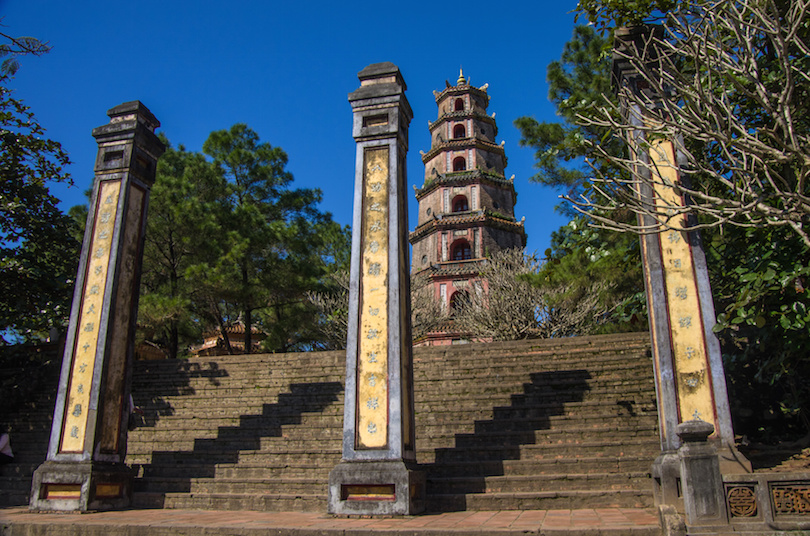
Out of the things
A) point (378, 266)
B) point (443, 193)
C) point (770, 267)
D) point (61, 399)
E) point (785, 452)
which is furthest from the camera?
point (443, 193)

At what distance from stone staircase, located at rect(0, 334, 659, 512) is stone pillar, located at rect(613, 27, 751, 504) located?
0.71 meters

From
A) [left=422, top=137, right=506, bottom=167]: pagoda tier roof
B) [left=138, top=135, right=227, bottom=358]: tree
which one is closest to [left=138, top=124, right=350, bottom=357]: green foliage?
[left=138, top=135, right=227, bottom=358]: tree

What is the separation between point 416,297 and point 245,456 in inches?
687

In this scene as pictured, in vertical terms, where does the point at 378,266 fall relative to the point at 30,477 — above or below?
above

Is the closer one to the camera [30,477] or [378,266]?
[378,266]

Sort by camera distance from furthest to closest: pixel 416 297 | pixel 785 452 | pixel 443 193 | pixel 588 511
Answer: pixel 443 193 → pixel 416 297 → pixel 785 452 → pixel 588 511

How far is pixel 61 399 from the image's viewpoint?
7.39m

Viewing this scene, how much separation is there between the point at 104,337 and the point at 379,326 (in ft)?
12.2

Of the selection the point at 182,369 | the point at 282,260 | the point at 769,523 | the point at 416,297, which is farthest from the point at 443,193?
the point at 769,523

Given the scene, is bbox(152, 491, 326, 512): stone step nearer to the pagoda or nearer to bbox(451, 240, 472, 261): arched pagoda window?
the pagoda

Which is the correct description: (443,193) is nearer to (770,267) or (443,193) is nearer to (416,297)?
(416,297)

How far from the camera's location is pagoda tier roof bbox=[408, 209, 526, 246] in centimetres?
2634

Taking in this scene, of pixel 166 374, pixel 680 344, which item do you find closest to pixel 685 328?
pixel 680 344

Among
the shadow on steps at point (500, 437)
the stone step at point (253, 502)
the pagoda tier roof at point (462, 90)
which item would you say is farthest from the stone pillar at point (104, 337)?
the pagoda tier roof at point (462, 90)
